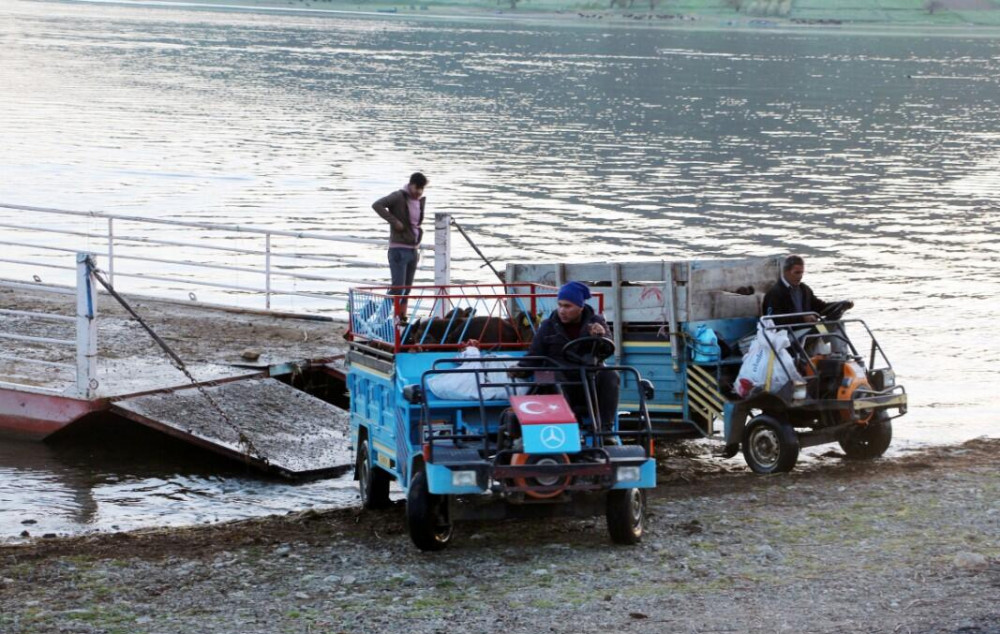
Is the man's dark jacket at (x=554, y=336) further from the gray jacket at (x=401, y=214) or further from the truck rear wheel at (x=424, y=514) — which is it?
the gray jacket at (x=401, y=214)

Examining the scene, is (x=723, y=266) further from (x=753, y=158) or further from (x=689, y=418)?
(x=753, y=158)

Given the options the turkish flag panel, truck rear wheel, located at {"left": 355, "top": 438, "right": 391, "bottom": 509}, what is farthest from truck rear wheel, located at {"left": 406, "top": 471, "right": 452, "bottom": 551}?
truck rear wheel, located at {"left": 355, "top": 438, "right": 391, "bottom": 509}

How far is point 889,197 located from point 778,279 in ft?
102

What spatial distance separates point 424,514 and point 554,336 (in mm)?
1537

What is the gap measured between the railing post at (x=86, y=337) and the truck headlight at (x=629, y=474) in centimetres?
663

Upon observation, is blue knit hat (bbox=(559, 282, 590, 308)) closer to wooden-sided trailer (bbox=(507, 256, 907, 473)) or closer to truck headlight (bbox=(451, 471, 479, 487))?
truck headlight (bbox=(451, 471, 479, 487))

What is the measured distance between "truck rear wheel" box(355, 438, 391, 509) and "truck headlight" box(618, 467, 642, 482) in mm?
2681

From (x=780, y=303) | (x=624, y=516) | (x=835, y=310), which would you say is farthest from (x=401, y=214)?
(x=624, y=516)

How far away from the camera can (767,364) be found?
13.5m

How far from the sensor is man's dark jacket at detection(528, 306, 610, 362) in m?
10.7

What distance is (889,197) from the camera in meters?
44.4

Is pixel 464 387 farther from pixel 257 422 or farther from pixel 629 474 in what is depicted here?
pixel 257 422

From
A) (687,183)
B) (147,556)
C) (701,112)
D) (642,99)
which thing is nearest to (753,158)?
(687,183)

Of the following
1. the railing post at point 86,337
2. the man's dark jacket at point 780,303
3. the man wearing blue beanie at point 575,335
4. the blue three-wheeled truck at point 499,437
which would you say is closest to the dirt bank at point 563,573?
the blue three-wheeled truck at point 499,437
